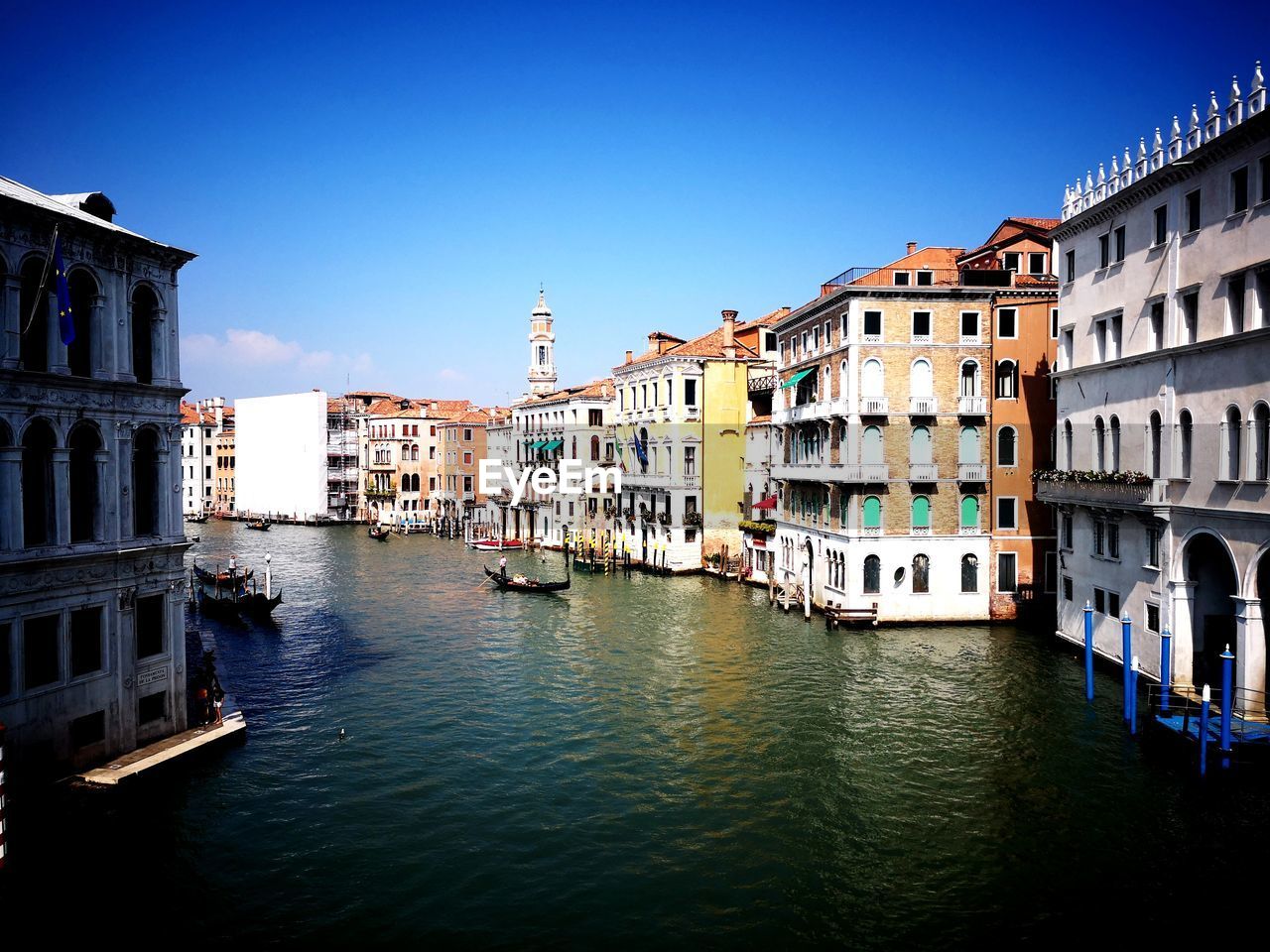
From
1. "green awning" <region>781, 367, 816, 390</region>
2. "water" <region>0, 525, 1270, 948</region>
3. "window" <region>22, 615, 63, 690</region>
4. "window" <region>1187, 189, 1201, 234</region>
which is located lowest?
"water" <region>0, 525, 1270, 948</region>

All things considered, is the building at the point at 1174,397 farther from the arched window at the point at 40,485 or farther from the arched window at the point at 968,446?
the arched window at the point at 40,485

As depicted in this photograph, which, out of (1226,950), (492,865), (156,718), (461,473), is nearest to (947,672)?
(1226,950)

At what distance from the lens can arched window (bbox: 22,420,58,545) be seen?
45.9 feet

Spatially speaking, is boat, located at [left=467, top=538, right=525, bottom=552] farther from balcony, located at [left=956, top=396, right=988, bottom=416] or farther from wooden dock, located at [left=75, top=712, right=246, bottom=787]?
wooden dock, located at [left=75, top=712, right=246, bottom=787]

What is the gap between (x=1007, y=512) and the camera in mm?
29172

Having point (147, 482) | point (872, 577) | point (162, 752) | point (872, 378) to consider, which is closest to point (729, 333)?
point (872, 378)

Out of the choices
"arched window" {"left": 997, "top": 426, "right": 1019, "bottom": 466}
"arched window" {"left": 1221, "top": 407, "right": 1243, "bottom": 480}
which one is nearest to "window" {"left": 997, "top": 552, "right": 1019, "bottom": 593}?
"arched window" {"left": 997, "top": 426, "right": 1019, "bottom": 466}

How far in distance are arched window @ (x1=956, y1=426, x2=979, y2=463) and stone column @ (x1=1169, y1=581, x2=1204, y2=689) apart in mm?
10290

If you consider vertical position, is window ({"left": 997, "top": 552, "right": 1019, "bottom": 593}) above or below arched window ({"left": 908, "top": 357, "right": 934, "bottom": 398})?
below

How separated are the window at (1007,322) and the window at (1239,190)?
1138 centimetres

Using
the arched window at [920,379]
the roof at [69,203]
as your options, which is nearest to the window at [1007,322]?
the arched window at [920,379]

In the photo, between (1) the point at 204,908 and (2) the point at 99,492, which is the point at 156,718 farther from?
(1) the point at 204,908

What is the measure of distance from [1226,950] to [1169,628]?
386 inches

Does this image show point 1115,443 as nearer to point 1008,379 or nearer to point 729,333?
point 1008,379
